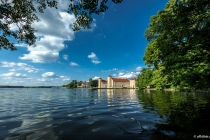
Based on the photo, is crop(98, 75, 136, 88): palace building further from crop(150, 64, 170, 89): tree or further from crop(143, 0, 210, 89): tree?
crop(143, 0, 210, 89): tree

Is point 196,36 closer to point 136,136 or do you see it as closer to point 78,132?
point 136,136

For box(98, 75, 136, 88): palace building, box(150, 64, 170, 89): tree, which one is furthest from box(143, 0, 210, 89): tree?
box(98, 75, 136, 88): palace building

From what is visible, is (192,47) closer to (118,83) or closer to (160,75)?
(160,75)

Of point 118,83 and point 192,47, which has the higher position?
point 192,47

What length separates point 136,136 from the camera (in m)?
4.91

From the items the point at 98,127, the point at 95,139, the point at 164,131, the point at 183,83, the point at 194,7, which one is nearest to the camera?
the point at 95,139

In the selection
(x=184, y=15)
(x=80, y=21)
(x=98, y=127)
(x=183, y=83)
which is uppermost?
(x=184, y=15)

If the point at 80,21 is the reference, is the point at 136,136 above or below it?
below

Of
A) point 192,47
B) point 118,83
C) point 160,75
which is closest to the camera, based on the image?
point 192,47

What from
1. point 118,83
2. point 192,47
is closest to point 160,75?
point 192,47

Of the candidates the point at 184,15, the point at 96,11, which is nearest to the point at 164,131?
the point at 96,11

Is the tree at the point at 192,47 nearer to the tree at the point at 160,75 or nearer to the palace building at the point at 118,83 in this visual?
the tree at the point at 160,75

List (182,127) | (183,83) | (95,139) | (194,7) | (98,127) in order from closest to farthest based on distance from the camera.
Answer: (95,139) → (182,127) → (98,127) → (183,83) → (194,7)

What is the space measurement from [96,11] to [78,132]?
5.68m
